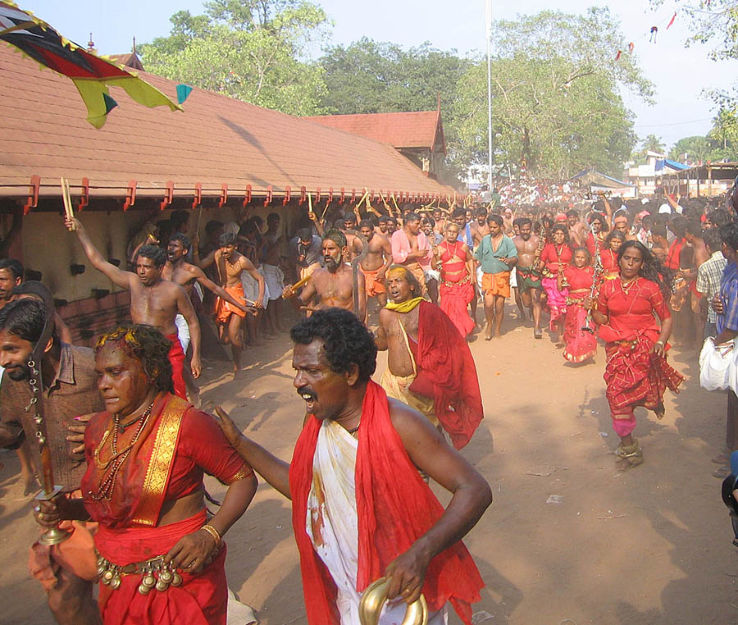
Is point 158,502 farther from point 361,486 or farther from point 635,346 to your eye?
point 635,346

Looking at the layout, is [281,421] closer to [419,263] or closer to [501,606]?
[501,606]

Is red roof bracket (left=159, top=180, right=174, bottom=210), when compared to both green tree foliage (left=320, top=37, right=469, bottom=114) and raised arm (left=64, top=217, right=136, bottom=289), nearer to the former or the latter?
raised arm (left=64, top=217, right=136, bottom=289)

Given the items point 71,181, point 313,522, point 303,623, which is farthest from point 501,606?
point 71,181

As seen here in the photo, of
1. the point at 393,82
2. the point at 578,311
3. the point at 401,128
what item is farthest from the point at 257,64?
the point at 578,311

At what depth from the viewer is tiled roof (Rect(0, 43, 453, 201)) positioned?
7.67 m

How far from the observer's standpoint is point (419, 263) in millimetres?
11969

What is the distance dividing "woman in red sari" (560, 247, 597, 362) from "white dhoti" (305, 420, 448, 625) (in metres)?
7.38

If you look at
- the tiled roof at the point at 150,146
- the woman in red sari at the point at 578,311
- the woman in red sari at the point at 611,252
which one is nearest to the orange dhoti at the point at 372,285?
the tiled roof at the point at 150,146

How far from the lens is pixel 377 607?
201 centimetres

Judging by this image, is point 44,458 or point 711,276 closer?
point 44,458

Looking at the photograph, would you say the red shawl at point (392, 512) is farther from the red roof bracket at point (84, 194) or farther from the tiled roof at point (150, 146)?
the red roof bracket at point (84, 194)

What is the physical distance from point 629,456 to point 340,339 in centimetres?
436

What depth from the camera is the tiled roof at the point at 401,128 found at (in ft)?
92.6

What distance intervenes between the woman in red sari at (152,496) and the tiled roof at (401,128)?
2607 centimetres
